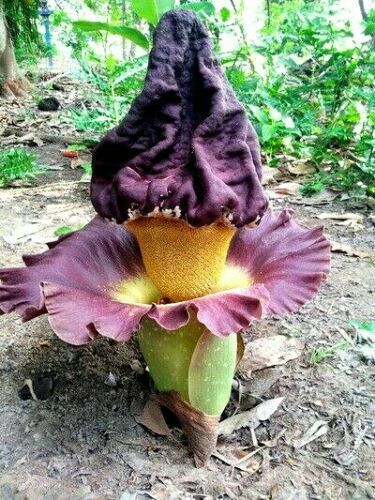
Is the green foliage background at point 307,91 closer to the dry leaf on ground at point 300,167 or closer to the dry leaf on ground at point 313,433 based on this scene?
the dry leaf on ground at point 300,167

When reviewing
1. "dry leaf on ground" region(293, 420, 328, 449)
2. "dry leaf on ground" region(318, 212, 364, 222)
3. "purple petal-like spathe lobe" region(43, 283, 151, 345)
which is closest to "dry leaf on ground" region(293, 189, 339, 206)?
"dry leaf on ground" region(318, 212, 364, 222)

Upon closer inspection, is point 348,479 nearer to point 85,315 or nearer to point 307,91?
point 85,315

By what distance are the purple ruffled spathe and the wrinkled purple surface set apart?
0.22 meters

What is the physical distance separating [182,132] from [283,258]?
490 mm

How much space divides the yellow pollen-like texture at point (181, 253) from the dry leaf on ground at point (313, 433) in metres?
0.50

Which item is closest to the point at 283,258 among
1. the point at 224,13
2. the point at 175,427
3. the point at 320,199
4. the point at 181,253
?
the point at 181,253

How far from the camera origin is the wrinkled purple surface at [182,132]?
138 cm

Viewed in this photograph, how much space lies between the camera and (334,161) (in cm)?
387

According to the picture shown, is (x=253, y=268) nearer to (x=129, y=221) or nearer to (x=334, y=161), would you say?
(x=129, y=221)

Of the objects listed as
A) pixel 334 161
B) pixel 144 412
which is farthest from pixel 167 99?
pixel 334 161

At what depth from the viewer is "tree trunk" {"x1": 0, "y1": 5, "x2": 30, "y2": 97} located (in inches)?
305

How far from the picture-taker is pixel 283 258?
1.63m

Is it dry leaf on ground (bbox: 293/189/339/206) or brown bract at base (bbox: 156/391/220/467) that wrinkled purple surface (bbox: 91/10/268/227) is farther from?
dry leaf on ground (bbox: 293/189/339/206)

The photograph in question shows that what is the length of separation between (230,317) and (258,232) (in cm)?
55
